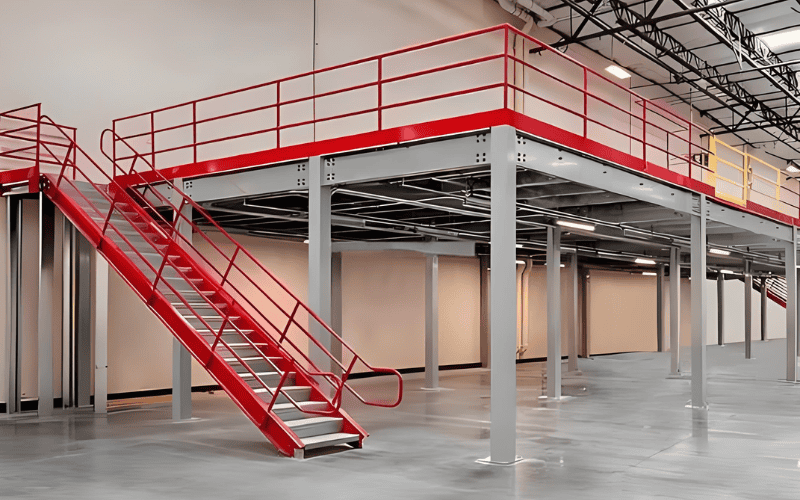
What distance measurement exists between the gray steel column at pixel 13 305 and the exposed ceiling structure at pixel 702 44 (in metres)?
16.9

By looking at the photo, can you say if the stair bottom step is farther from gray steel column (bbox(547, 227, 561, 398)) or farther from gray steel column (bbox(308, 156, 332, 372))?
gray steel column (bbox(547, 227, 561, 398))

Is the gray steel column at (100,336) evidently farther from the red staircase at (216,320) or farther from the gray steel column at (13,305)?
the red staircase at (216,320)

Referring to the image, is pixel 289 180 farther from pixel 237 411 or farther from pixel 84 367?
pixel 84 367

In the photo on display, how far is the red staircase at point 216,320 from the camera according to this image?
11070 millimetres

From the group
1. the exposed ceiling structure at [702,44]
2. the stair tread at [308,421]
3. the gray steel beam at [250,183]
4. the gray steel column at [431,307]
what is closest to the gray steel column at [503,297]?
the stair tread at [308,421]

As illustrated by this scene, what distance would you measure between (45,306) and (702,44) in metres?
24.3

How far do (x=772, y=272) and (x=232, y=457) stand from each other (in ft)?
119

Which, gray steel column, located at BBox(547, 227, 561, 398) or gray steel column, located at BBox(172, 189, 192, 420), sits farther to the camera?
gray steel column, located at BBox(547, 227, 561, 398)

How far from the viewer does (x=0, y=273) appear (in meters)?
15.5

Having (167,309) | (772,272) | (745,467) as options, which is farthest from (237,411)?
(772,272)

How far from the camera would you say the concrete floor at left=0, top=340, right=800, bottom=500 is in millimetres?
8883

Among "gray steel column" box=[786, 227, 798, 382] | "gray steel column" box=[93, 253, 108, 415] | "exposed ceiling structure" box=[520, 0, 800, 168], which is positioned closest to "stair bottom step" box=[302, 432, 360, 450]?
"gray steel column" box=[93, 253, 108, 415]

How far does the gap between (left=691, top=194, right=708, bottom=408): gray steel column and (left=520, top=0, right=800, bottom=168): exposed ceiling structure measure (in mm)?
7934

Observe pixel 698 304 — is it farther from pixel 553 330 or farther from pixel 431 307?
pixel 431 307
